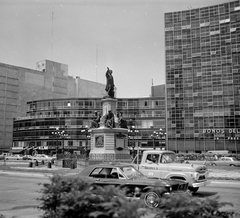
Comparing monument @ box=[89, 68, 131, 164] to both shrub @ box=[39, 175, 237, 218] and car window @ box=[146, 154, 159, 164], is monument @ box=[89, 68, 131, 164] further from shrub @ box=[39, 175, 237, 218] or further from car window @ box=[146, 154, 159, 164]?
shrub @ box=[39, 175, 237, 218]

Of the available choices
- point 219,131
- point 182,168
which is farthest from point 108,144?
point 219,131

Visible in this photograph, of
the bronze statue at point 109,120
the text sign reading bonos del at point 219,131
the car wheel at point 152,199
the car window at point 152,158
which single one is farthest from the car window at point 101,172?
the text sign reading bonos del at point 219,131

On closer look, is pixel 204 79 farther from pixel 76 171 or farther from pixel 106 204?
pixel 106 204

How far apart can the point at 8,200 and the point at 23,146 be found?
9103 centimetres

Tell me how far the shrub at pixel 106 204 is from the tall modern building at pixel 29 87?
11139cm

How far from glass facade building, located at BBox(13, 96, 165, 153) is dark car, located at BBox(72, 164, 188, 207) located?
79716 millimetres

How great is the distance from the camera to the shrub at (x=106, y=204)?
4.50m

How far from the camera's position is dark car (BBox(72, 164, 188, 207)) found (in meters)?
10.5

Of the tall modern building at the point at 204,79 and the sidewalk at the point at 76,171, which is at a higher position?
the tall modern building at the point at 204,79

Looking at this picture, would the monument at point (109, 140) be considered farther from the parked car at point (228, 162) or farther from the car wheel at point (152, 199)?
the car wheel at point (152, 199)

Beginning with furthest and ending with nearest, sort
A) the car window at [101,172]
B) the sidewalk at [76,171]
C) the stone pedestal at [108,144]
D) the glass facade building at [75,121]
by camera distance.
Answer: the glass facade building at [75,121] < the stone pedestal at [108,144] < the sidewalk at [76,171] < the car window at [101,172]

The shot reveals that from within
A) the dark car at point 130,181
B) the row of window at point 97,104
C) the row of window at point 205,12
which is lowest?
the dark car at point 130,181

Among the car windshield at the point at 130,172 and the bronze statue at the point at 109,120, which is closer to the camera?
the car windshield at the point at 130,172

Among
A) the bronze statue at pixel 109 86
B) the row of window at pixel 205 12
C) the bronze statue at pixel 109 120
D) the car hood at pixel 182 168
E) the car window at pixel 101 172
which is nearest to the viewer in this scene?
the car window at pixel 101 172
